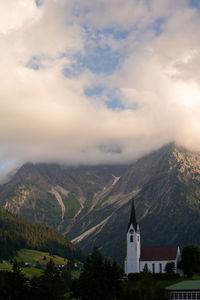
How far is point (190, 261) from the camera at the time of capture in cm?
15575

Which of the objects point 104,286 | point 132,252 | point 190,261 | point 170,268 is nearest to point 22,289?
point 104,286

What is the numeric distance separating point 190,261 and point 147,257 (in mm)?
19435

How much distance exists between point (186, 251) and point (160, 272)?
12.6 meters

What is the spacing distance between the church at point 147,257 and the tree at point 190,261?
→ 15.5 feet

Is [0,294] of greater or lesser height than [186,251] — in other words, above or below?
below

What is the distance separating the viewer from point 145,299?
11812 centimetres

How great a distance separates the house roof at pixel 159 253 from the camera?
16500 cm

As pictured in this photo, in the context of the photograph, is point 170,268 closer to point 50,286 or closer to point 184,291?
point 184,291

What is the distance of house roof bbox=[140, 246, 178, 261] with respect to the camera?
16500cm

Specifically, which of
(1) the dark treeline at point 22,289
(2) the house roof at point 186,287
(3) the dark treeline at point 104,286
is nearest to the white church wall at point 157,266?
(3) the dark treeline at point 104,286

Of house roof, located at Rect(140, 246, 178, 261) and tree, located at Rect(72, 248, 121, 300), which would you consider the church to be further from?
tree, located at Rect(72, 248, 121, 300)

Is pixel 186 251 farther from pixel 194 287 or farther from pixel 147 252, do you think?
pixel 194 287

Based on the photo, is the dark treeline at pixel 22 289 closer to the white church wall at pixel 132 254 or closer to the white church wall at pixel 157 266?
the white church wall at pixel 132 254

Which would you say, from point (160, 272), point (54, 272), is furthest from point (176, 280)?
point (54, 272)
